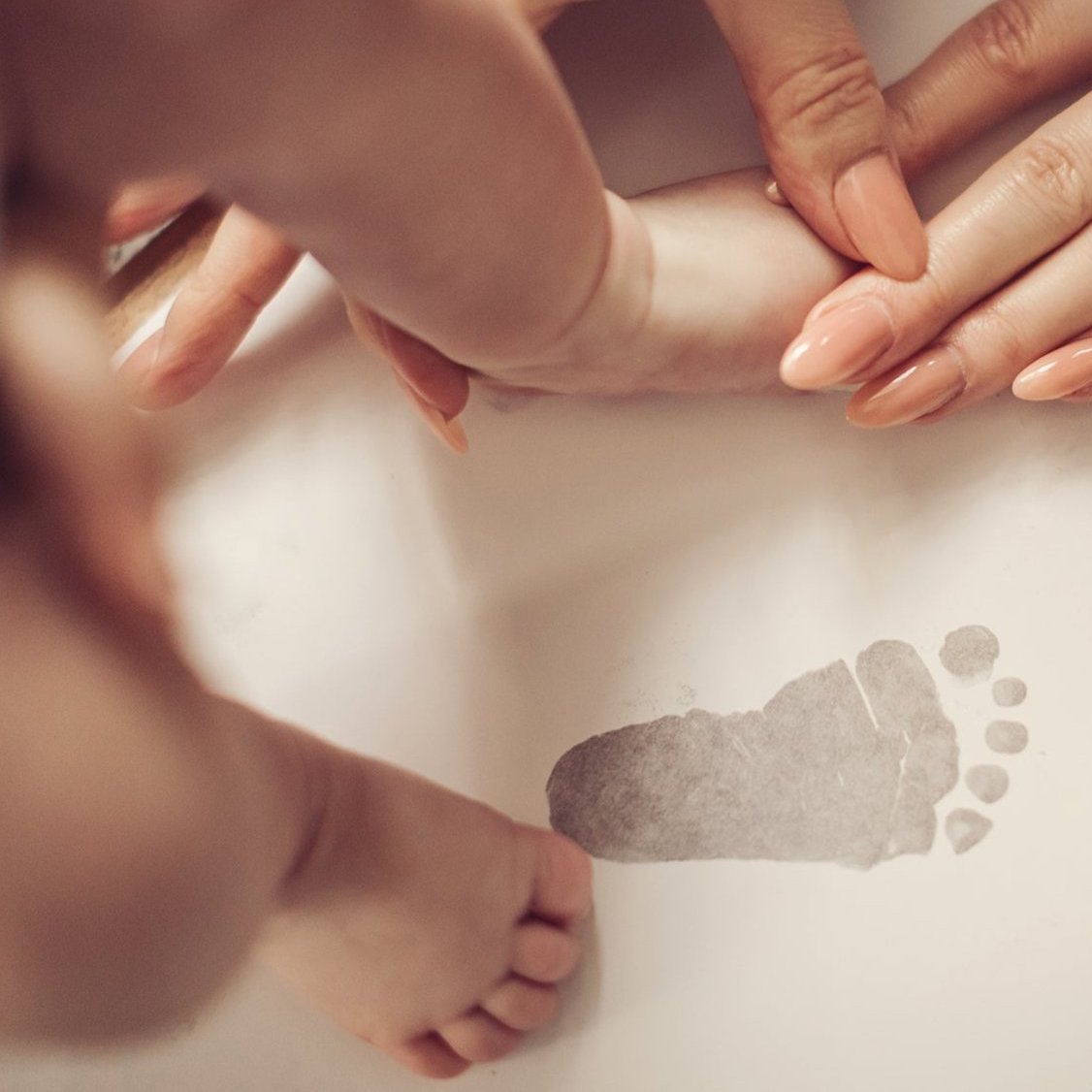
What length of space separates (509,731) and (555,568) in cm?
10

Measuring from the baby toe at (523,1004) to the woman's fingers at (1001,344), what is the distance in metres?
0.37

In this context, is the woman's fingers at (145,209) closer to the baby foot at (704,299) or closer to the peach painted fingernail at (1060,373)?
the baby foot at (704,299)

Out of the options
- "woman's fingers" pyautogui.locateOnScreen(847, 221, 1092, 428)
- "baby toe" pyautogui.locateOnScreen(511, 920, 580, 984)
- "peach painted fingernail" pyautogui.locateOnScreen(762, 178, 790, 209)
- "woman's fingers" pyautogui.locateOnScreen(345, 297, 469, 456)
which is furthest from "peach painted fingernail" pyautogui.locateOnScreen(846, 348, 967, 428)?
"baby toe" pyautogui.locateOnScreen(511, 920, 580, 984)

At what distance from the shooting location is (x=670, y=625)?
62cm

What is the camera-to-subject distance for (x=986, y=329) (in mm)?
553

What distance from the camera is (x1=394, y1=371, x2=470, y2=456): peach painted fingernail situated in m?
0.59

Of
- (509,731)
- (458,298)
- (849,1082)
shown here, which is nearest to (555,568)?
(509,731)

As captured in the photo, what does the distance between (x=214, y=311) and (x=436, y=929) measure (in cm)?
40

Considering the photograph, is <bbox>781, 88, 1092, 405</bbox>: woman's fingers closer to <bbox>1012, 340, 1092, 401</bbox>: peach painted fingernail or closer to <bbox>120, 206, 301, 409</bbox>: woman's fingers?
<bbox>1012, 340, 1092, 401</bbox>: peach painted fingernail

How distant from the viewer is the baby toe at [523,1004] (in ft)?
1.97

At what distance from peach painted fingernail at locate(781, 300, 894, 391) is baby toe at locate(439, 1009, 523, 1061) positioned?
0.39 m

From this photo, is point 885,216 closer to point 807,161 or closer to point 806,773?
point 807,161

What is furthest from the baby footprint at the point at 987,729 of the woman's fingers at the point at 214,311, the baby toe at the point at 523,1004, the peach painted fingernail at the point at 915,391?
the woman's fingers at the point at 214,311

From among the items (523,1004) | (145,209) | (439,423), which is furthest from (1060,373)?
(145,209)
